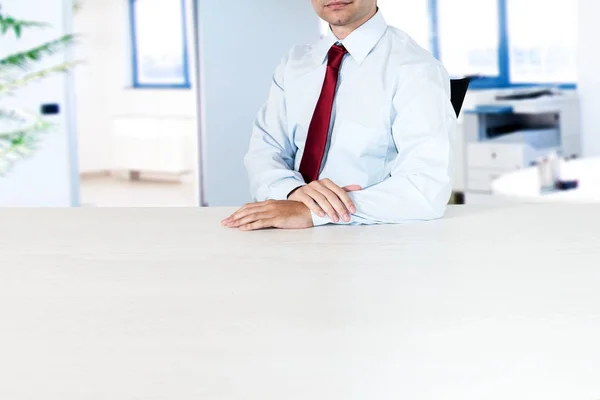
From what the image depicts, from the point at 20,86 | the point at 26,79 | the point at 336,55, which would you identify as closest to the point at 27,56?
the point at 26,79

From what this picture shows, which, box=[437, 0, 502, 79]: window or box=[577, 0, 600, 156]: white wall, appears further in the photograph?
box=[437, 0, 502, 79]: window

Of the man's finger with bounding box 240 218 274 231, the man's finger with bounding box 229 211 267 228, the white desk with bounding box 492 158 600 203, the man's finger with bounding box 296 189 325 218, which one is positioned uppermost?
the man's finger with bounding box 296 189 325 218

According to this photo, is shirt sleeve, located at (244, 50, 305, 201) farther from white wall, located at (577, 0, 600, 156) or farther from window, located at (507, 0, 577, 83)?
window, located at (507, 0, 577, 83)

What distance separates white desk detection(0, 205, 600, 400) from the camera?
0.80 meters

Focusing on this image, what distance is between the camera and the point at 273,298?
109cm

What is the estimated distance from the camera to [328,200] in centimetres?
178

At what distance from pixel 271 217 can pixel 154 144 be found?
9107 mm

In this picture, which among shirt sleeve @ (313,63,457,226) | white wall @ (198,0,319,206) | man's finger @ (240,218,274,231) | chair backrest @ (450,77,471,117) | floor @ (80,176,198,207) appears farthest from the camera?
floor @ (80,176,198,207)

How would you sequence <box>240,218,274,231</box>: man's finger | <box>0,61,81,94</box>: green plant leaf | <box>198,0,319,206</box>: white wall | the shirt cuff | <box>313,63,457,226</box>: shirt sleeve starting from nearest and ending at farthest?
1. <box>240,218,274,231</box>: man's finger
2. <box>313,63,457,226</box>: shirt sleeve
3. the shirt cuff
4. <box>0,61,81,94</box>: green plant leaf
5. <box>198,0,319,206</box>: white wall

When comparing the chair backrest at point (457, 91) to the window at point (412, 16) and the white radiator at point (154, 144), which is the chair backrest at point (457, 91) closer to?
the window at point (412, 16)

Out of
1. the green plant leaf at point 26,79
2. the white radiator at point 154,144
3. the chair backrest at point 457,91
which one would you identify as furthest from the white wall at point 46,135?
the white radiator at point 154,144

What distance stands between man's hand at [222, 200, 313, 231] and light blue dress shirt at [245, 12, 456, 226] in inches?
2.5

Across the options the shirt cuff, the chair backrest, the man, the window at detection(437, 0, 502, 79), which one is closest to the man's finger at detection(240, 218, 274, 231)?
the man

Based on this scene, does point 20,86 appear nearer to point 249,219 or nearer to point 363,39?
point 363,39
